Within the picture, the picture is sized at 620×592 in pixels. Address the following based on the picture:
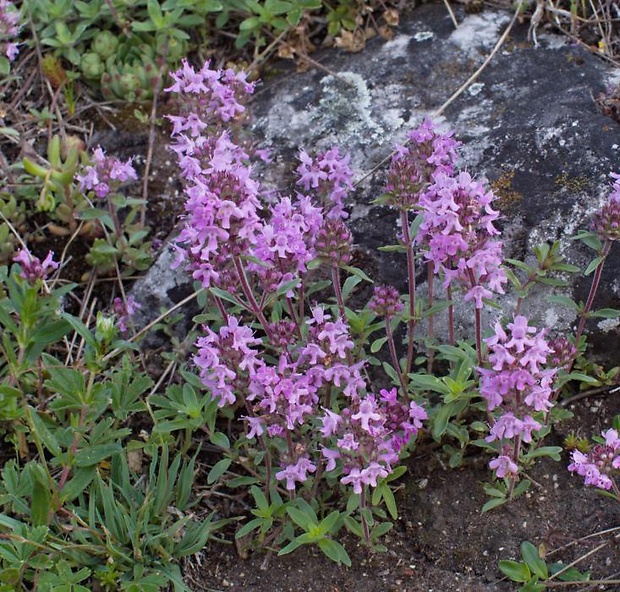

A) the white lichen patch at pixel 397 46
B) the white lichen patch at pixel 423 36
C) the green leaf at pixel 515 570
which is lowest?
the green leaf at pixel 515 570

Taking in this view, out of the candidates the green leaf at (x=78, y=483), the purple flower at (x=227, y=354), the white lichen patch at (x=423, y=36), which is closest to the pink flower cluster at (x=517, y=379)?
the purple flower at (x=227, y=354)

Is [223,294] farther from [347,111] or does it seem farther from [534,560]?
[347,111]

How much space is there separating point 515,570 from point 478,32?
9.78 ft

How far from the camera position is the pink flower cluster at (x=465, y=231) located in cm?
288

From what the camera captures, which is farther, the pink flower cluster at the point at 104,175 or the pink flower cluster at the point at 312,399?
the pink flower cluster at the point at 104,175

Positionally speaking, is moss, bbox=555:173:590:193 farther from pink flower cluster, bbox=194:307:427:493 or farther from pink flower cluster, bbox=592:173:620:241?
pink flower cluster, bbox=194:307:427:493

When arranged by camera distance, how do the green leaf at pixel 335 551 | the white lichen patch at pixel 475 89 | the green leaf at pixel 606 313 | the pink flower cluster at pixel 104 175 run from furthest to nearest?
the white lichen patch at pixel 475 89
the pink flower cluster at pixel 104 175
the green leaf at pixel 606 313
the green leaf at pixel 335 551

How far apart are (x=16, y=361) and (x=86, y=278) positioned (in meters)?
A: 1.10

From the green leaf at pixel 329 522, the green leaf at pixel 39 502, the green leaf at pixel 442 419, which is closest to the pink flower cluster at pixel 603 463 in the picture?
the green leaf at pixel 442 419

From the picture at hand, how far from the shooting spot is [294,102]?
4684 mm

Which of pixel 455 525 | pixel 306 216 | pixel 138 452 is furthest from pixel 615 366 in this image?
pixel 138 452

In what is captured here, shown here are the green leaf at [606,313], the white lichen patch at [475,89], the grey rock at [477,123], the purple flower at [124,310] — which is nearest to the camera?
the green leaf at [606,313]

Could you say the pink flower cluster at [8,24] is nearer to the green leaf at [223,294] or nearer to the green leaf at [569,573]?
the green leaf at [223,294]

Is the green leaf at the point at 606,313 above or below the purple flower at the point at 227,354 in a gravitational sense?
below
